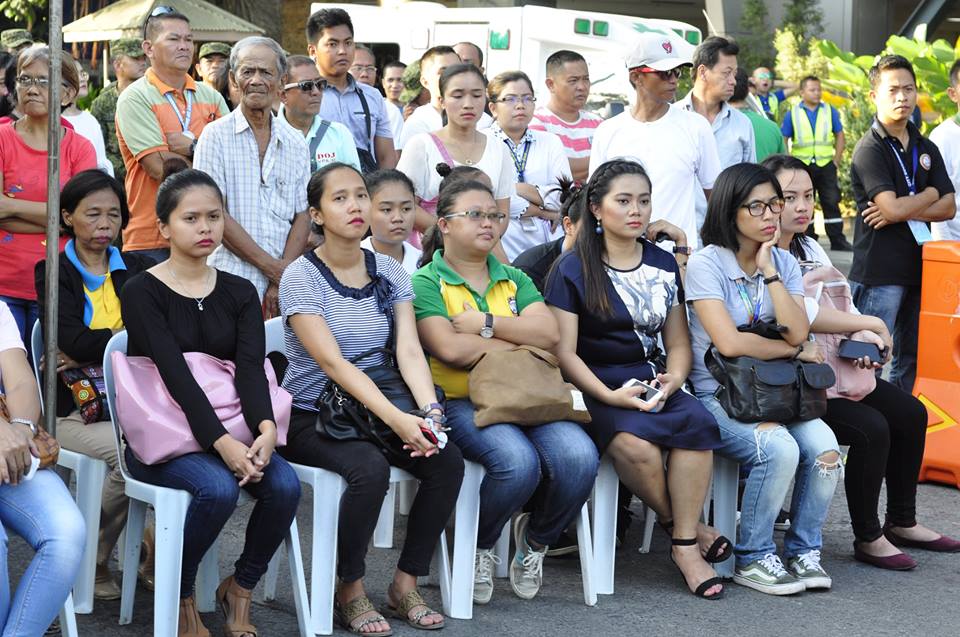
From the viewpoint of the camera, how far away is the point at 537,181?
682 centimetres

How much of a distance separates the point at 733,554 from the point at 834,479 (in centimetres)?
48

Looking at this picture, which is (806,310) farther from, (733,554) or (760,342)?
(733,554)

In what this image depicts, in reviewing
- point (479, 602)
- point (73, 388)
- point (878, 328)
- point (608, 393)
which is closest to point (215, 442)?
point (73, 388)

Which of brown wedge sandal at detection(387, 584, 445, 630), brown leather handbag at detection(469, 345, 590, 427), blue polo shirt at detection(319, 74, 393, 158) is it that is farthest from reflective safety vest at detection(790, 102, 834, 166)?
brown wedge sandal at detection(387, 584, 445, 630)

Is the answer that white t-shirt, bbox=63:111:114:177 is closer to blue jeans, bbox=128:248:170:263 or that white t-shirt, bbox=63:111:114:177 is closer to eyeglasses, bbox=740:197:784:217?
blue jeans, bbox=128:248:170:263

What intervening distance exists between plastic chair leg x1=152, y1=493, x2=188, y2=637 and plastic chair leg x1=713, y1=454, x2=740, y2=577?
2.12 meters

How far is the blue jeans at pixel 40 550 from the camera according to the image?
3670 millimetres

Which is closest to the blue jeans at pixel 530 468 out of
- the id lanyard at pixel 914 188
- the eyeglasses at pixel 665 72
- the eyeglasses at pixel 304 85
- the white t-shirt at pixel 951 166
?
the eyeglasses at pixel 304 85

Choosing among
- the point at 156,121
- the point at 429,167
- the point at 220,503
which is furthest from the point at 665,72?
the point at 220,503

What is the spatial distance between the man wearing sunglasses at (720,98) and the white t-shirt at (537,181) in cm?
87

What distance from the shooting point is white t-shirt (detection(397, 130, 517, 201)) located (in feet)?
20.7

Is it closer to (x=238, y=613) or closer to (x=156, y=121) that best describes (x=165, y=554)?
(x=238, y=613)

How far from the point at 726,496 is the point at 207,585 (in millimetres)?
1992

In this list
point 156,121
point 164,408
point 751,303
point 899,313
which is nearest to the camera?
point 164,408
